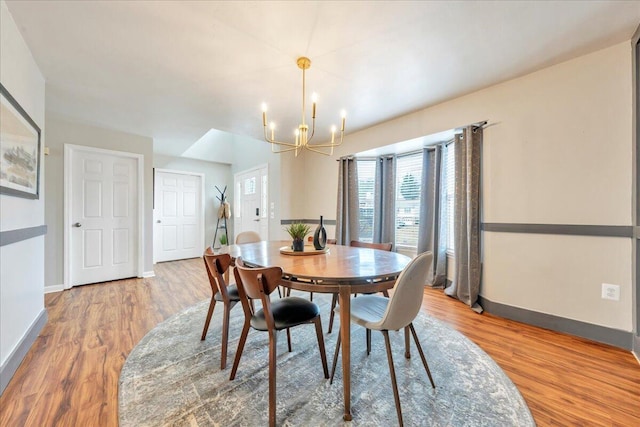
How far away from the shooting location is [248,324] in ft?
4.89

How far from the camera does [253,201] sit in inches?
213

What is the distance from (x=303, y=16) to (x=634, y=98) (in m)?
2.43

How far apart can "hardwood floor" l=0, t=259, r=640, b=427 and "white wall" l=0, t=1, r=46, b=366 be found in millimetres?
265

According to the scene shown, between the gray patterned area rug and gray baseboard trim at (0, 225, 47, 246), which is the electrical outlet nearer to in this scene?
the gray patterned area rug

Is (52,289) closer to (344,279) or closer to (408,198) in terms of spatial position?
(344,279)

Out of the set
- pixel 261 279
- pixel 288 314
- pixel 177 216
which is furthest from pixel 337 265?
pixel 177 216

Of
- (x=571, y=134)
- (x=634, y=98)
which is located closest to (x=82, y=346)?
(x=571, y=134)

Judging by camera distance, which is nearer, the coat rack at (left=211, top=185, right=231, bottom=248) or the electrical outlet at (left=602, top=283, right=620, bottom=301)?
the electrical outlet at (left=602, top=283, right=620, bottom=301)

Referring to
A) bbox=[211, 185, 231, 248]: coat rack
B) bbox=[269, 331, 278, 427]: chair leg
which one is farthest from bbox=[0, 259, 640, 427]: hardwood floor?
bbox=[211, 185, 231, 248]: coat rack

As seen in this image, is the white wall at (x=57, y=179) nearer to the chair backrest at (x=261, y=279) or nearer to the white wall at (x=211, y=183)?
the white wall at (x=211, y=183)

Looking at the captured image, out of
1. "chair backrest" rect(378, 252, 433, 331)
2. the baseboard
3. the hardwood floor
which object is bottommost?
the hardwood floor

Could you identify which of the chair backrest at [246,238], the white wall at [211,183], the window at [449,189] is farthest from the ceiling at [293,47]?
the white wall at [211,183]

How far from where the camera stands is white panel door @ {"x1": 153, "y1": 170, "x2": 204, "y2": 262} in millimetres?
5332

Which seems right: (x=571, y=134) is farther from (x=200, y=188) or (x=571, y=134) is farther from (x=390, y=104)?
(x=200, y=188)
